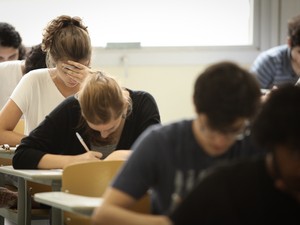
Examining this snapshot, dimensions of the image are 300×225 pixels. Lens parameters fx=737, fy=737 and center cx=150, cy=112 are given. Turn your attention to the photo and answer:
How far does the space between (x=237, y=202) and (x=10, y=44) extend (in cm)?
406

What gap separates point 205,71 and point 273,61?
267cm

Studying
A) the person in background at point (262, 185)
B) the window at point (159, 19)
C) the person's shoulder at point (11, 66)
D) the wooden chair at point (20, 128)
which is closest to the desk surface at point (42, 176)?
the person in background at point (262, 185)

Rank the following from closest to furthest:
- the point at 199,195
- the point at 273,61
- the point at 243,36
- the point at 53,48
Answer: the point at 199,195, the point at 53,48, the point at 273,61, the point at 243,36

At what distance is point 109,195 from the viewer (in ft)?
6.64

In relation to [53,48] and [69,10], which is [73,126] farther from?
[69,10]

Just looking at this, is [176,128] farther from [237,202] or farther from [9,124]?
[9,124]

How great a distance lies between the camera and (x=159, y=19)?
5812 millimetres

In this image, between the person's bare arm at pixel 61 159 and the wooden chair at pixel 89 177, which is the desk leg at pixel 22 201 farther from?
the wooden chair at pixel 89 177

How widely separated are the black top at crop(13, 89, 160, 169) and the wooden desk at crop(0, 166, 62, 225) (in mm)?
105

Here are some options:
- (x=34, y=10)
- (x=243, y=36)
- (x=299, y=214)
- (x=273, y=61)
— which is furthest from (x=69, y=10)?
(x=299, y=214)

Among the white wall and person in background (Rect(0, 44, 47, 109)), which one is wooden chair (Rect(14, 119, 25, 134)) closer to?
person in background (Rect(0, 44, 47, 109))

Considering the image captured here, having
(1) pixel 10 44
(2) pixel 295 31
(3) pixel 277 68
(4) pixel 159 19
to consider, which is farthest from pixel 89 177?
(4) pixel 159 19

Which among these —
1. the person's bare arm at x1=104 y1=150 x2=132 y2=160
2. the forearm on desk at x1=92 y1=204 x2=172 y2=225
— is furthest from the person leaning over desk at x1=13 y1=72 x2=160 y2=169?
the forearm on desk at x1=92 y1=204 x2=172 y2=225

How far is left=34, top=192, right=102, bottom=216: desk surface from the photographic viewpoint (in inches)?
87.4
